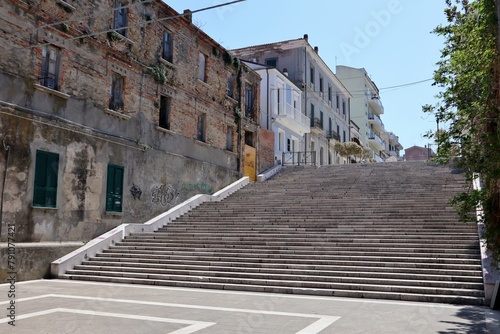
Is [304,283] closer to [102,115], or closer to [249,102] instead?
[102,115]

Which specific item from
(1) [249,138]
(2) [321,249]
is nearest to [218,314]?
(2) [321,249]

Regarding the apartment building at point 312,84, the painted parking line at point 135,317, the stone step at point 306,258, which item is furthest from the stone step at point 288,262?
the apartment building at point 312,84

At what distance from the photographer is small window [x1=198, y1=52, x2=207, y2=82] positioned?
70.4 ft

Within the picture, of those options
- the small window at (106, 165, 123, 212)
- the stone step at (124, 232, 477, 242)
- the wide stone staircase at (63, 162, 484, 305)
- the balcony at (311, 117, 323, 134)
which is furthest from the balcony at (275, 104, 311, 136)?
the small window at (106, 165, 123, 212)

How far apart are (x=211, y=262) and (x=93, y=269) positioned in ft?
11.2

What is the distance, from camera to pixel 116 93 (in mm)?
16594

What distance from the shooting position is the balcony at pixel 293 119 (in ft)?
98.4

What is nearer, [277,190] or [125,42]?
[125,42]

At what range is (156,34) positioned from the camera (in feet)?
61.0

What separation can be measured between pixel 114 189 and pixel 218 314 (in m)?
8.93

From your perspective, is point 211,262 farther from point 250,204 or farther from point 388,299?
point 250,204

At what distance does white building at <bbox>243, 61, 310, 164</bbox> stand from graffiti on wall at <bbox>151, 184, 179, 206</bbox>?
467 inches

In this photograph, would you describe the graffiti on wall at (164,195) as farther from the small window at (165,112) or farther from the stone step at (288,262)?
the stone step at (288,262)

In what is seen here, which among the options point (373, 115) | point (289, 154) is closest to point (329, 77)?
point (289, 154)
